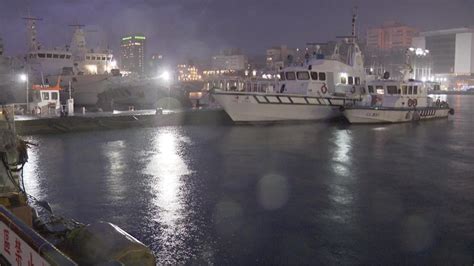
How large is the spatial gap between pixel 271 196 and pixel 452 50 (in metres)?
183

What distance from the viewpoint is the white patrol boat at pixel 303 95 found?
34812mm

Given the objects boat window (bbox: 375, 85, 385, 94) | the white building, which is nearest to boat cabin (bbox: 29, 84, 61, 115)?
boat window (bbox: 375, 85, 385, 94)

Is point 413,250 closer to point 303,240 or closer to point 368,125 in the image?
point 303,240

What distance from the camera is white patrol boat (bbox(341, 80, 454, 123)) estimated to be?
36.1 meters

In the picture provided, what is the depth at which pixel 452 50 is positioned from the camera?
17200cm

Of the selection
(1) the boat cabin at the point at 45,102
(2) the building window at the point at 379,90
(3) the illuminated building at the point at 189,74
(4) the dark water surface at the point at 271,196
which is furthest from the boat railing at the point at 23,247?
(3) the illuminated building at the point at 189,74

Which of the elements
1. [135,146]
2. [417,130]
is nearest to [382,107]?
[417,130]

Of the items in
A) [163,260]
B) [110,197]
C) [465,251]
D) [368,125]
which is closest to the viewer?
[163,260]

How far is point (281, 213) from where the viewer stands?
1130cm

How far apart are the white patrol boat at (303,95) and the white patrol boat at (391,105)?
1607mm

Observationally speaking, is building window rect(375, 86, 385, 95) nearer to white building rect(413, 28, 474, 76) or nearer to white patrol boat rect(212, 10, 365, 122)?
white patrol boat rect(212, 10, 365, 122)

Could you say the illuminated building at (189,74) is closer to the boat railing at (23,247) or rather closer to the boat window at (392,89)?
the boat window at (392,89)

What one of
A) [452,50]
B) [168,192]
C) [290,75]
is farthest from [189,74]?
[168,192]

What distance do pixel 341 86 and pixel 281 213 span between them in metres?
30.0
